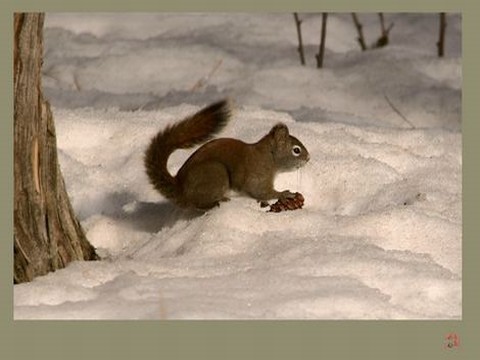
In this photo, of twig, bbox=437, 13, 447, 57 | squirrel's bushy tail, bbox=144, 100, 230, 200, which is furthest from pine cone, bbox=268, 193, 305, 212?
twig, bbox=437, 13, 447, 57

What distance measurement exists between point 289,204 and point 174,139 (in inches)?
21.2

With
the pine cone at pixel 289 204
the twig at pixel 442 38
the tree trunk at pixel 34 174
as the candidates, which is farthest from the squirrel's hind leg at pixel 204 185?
the twig at pixel 442 38

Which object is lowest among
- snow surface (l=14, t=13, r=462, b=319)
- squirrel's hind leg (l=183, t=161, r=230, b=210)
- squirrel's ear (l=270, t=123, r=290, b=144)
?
snow surface (l=14, t=13, r=462, b=319)

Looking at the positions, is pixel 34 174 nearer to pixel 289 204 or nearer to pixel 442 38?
pixel 289 204

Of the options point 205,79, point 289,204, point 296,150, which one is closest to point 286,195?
point 289,204

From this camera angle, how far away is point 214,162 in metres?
5.00

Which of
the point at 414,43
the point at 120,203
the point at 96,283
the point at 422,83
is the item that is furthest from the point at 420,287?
the point at 414,43

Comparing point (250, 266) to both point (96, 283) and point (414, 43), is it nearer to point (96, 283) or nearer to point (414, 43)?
point (96, 283)

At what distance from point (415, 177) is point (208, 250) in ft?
4.17

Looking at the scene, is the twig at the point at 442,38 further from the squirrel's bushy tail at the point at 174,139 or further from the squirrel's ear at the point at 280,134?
the squirrel's bushy tail at the point at 174,139

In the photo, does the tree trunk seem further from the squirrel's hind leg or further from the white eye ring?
the white eye ring

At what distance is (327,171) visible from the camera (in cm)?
539

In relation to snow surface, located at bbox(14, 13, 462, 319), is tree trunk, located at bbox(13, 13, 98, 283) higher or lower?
higher

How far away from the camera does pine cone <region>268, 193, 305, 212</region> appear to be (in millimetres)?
4965
